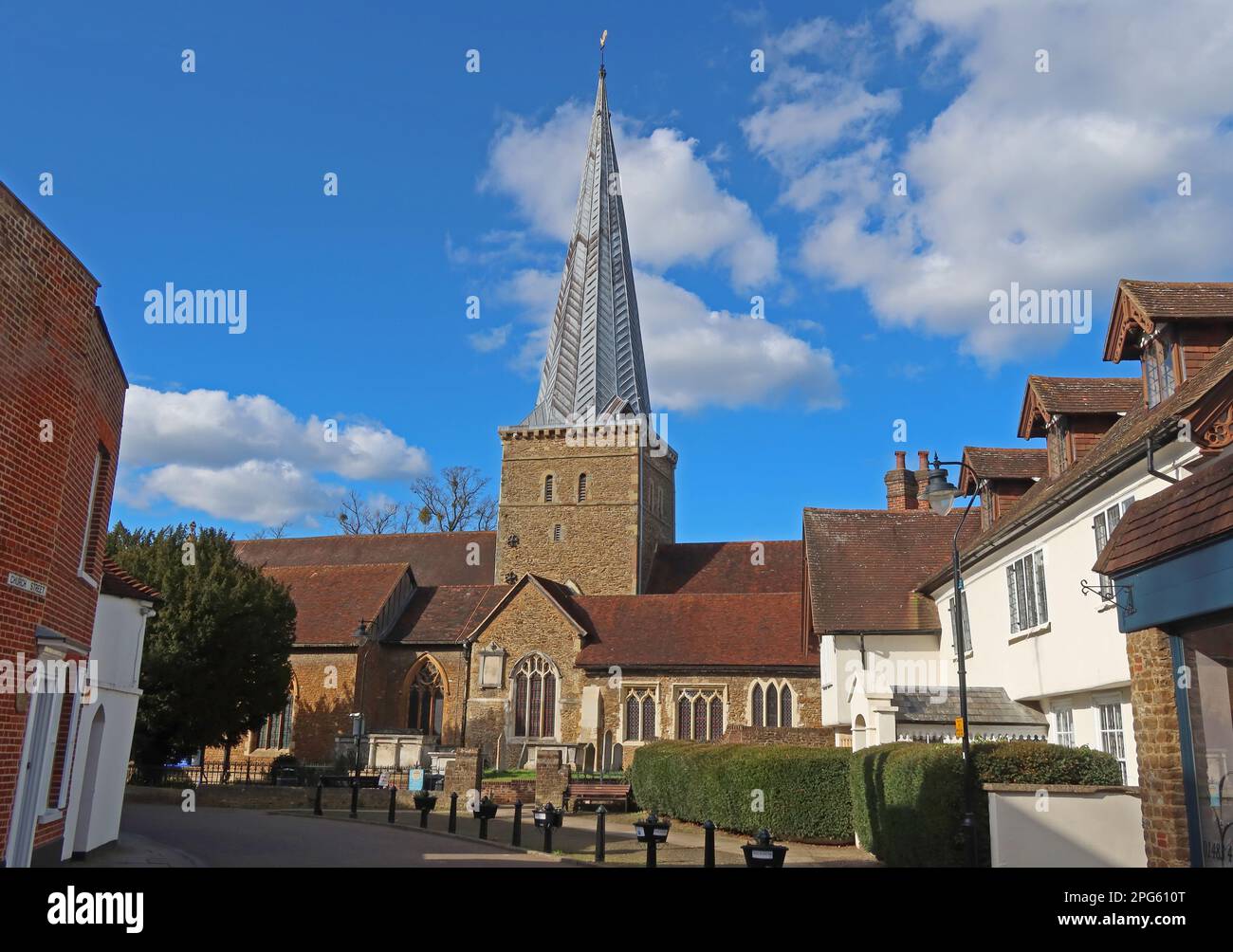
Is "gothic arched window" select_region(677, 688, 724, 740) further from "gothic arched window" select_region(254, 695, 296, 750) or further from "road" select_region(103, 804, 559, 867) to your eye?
"road" select_region(103, 804, 559, 867)

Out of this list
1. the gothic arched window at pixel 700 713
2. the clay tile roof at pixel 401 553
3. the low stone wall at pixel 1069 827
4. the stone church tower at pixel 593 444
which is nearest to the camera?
the low stone wall at pixel 1069 827

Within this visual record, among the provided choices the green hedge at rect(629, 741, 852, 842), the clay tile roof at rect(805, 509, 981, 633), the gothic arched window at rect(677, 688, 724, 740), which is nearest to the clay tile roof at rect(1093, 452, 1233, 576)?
the green hedge at rect(629, 741, 852, 842)

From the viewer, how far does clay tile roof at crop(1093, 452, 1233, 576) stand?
8102mm

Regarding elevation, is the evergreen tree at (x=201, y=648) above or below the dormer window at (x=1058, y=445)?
below

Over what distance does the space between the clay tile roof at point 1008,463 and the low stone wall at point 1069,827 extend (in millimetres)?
12469

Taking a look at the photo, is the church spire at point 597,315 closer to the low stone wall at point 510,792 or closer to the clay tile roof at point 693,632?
the clay tile roof at point 693,632

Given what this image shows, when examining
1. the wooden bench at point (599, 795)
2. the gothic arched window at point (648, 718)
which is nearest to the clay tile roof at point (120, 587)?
the wooden bench at point (599, 795)

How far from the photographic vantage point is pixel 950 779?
12.7 m

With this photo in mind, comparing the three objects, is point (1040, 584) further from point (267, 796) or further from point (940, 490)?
point (267, 796)

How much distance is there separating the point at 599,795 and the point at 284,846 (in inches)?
404

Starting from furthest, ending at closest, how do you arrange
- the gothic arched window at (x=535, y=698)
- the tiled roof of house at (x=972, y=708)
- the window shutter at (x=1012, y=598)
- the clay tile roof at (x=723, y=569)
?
the clay tile roof at (x=723, y=569), the gothic arched window at (x=535, y=698), the window shutter at (x=1012, y=598), the tiled roof of house at (x=972, y=708)

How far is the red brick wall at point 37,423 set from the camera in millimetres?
9969

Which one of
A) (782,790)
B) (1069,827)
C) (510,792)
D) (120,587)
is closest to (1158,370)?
(1069,827)
